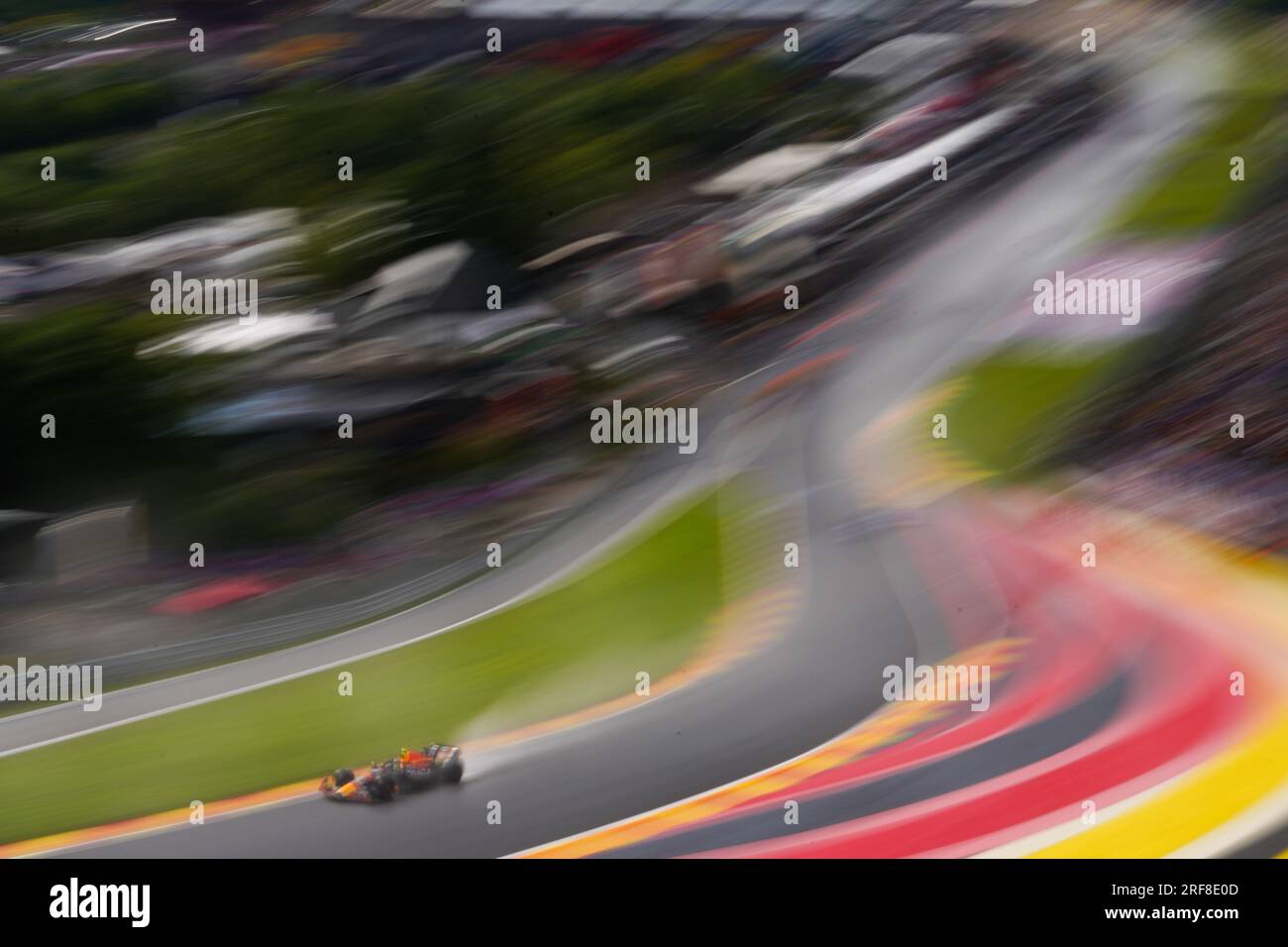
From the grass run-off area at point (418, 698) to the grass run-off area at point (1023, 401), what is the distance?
0.73 m

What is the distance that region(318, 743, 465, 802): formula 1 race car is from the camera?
2979 millimetres

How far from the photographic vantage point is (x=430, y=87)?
307cm

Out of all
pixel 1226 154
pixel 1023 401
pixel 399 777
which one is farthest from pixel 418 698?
pixel 1226 154

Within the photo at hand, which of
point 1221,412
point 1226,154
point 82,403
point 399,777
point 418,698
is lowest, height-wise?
point 399,777

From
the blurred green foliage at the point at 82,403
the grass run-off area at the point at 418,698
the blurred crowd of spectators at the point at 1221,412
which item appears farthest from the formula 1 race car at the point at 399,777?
the blurred crowd of spectators at the point at 1221,412

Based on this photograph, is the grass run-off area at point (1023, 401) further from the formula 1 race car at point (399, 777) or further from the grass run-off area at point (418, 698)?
the formula 1 race car at point (399, 777)

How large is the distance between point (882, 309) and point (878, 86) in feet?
2.10

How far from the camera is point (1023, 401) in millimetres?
3102

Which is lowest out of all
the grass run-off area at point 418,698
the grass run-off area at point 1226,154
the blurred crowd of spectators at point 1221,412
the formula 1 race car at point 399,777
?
the formula 1 race car at point 399,777

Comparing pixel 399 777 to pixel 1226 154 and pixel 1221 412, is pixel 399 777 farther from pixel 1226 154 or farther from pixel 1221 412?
pixel 1226 154

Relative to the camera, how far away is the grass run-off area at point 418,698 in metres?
2.95

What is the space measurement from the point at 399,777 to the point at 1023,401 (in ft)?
6.78
